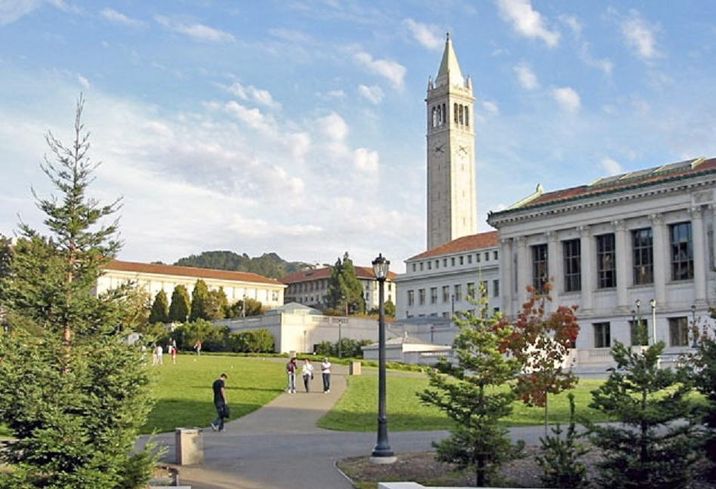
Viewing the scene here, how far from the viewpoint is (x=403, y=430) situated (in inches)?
1076

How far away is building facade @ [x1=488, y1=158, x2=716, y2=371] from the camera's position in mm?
62344

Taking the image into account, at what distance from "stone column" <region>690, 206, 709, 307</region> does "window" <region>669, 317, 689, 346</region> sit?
2.20 metres

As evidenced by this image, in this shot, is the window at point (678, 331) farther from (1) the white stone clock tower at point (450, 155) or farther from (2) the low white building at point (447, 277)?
(1) the white stone clock tower at point (450, 155)

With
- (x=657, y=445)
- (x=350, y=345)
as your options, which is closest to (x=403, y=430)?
(x=657, y=445)

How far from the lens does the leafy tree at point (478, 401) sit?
16453 mm

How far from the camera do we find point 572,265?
73125 mm

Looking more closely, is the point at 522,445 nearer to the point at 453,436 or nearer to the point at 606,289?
the point at 453,436

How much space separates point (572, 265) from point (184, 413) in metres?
48.9

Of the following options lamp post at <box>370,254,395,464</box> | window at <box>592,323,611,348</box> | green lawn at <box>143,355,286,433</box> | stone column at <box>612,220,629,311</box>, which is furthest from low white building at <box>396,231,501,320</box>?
lamp post at <box>370,254,395,464</box>

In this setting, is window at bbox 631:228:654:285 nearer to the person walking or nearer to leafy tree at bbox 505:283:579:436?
leafy tree at bbox 505:283:579:436

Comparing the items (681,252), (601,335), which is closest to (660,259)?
(681,252)

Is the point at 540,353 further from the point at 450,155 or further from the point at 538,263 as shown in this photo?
the point at 450,155

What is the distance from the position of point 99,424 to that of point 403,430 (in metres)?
14.7

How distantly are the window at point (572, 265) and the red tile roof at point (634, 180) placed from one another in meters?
4.02
